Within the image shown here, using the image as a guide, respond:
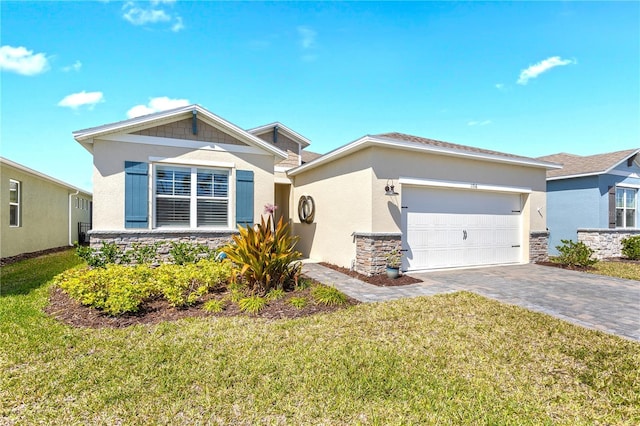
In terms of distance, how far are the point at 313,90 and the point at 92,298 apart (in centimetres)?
918

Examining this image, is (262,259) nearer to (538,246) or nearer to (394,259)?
(394,259)

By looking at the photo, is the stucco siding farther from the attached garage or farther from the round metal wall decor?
the attached garage

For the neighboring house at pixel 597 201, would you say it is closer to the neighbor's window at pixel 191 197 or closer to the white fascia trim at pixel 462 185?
the white fascia trim at pixel 462 185

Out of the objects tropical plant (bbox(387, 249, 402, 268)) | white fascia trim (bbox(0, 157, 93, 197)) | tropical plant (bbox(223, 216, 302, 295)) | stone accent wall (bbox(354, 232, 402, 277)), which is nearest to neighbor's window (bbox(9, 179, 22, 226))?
white fascia trim (bbox(0, 157, 93, 197))

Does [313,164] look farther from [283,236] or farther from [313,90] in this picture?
[283,236]

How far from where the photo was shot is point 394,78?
11.2m

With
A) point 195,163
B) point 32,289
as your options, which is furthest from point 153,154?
point 32,289

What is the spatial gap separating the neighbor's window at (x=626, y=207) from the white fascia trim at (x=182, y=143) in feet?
50.3

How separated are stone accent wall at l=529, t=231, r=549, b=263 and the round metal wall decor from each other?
7.53 meters

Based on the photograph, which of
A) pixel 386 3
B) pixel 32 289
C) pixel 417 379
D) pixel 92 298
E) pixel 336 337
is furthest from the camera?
pixel 386 3

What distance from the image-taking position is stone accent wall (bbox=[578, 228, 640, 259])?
1251 cm

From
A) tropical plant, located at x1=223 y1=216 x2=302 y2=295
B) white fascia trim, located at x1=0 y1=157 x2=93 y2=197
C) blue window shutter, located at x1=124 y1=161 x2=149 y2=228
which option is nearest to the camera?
tropical plant, located at x1=223 y1=216 x2=302 y2=295

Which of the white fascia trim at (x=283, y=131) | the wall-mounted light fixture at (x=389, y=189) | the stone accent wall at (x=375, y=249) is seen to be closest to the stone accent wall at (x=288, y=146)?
the white fascia trim at (x=283, y=131)

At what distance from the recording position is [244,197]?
9.31 meters
